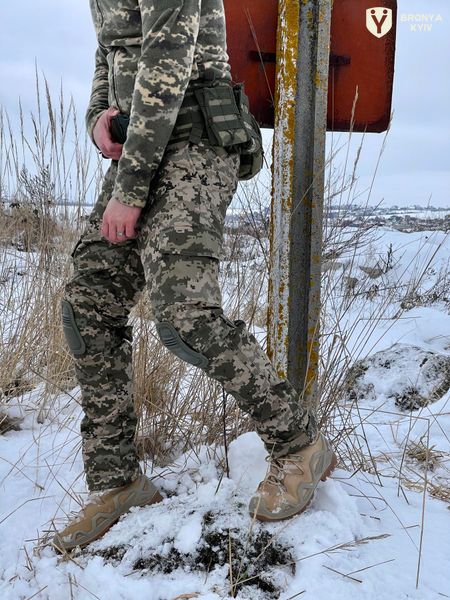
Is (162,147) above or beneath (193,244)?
above

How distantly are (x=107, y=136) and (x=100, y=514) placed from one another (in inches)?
40.7

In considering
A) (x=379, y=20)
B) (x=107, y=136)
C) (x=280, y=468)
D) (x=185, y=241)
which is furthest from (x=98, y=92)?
(x=280, y=468)

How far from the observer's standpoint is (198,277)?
4.08ft

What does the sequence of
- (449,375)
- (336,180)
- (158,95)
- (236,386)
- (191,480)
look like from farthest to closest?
(449,375) < (336,180) < (191,480) < (236,386) < (158,95)

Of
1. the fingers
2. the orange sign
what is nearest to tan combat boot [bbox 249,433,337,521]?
the fingers

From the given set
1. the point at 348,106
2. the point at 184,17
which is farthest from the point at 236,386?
the point at 348,106

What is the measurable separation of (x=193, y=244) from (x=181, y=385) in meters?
1.20

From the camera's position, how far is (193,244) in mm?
1236

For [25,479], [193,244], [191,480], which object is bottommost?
[25,479]

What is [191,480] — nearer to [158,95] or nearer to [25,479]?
[25,479]

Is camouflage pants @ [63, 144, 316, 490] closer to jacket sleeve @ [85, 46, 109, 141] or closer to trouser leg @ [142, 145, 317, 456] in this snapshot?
trouser leg @ [142, 145, 317, 456]

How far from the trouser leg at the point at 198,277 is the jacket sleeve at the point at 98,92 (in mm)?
374

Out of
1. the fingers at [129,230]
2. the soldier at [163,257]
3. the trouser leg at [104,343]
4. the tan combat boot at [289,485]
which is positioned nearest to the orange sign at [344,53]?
the soldier at [163,257]

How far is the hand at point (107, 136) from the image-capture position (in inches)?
54.1
